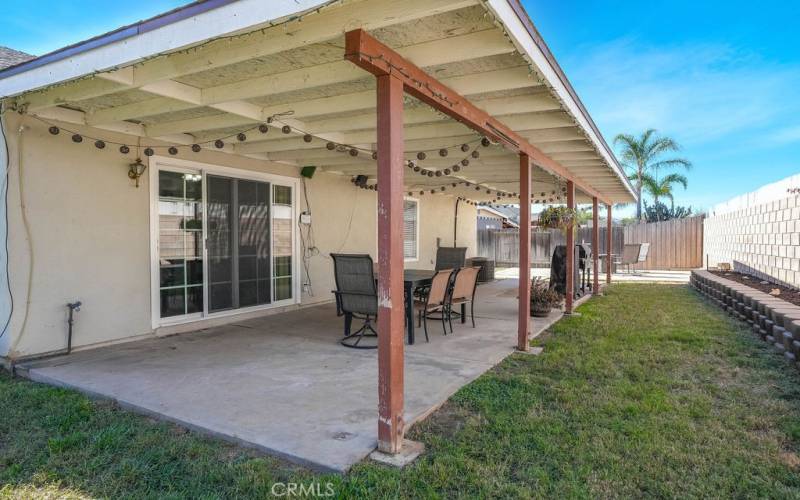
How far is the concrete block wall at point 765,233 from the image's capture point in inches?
239

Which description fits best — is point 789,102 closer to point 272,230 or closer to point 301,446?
point 272,230

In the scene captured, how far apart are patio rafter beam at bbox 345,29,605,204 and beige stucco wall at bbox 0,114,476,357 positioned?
341cm

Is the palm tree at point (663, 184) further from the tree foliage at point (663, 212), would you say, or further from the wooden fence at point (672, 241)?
the wooden fence at point (672, 241)

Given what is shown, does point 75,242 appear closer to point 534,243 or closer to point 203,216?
point 203,216

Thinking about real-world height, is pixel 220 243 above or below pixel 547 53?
below

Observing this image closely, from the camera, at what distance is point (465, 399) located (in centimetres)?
324

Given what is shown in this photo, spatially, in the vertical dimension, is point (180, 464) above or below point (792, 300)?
below

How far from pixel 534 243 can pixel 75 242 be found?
15156mm

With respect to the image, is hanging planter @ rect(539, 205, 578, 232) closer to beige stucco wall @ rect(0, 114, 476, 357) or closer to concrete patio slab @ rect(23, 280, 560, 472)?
concrete patio slab @ rect(23, 280, 560, 472)

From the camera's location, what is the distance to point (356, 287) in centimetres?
463

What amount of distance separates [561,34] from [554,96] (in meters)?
14.0

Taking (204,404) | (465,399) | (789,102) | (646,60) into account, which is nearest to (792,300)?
(465,399)

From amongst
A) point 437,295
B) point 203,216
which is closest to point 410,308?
point 437,295

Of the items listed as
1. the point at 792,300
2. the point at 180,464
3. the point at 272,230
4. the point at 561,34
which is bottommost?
the point at 180,464
